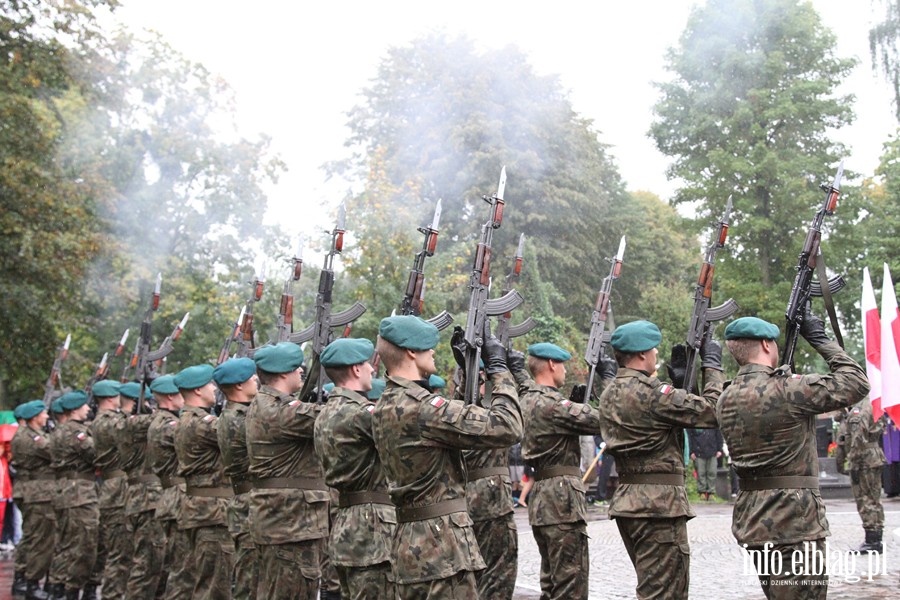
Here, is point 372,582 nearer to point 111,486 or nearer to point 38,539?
point 111,486

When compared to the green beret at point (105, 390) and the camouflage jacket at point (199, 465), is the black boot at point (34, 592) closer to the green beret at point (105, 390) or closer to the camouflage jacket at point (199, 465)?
the green beret at point (105, 390)

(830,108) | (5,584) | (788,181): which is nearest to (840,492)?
(788,181)

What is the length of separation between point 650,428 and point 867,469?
6530 mm

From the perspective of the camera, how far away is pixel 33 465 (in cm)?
1305

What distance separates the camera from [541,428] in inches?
319

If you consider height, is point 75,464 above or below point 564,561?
above

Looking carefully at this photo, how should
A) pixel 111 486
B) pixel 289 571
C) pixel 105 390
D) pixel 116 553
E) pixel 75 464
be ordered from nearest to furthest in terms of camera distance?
pixel 289 571 → pixel 116 553 → pixel 111 486 → pixel 75 464 → pixel 105 390

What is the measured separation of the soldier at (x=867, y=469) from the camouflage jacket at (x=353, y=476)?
752 centimetres

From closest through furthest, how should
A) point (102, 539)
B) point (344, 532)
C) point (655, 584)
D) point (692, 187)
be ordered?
point (344, 532) → point (655, 584) → point (102, 539) → point (692, 187)

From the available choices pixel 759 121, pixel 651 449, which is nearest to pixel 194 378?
pixel 651 449

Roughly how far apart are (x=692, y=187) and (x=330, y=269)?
24669 mm

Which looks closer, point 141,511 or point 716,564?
point 141,511

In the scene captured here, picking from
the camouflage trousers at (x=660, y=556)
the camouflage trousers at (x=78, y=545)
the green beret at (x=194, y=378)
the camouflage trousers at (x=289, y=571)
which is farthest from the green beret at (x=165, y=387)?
the camouflage trousers at (x=660, y=556)

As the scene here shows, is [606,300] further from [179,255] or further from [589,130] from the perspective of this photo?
[589,130]
